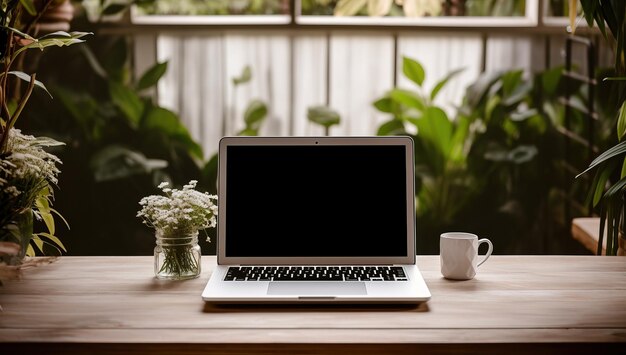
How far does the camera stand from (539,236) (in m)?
3.90

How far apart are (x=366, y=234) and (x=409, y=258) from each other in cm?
10

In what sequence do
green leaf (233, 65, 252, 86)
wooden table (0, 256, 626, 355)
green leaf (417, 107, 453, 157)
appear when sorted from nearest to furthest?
1. wooden table (0, 256, 626, 355)
2. green leaf (417, 107, 453, 157)
3. green leaf (233, 65, 252, 86)

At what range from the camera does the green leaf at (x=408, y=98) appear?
143 inches

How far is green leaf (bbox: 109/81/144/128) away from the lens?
3.61 m

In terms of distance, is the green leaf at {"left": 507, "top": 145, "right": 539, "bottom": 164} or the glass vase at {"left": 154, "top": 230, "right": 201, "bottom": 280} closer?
the glass vase at {"left": 154, "top": 230, "right": 201, "bottom": 280}

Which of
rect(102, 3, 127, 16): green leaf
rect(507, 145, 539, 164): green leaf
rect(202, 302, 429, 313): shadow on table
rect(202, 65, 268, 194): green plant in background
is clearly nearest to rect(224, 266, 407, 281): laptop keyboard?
rect(202, 302, 429, 313): shadow on table

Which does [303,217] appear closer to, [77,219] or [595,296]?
[595,296]

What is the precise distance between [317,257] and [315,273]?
63 millimetres

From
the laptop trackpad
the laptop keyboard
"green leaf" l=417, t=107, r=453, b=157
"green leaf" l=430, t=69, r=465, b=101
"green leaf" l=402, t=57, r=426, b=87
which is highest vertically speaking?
"green leaf" l=402, t=57, r=426, b=87

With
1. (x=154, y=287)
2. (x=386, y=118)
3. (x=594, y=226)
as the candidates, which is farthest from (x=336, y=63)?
(x=154, y=287)

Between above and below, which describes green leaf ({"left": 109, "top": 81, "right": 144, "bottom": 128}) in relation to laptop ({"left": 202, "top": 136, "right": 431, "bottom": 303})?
above

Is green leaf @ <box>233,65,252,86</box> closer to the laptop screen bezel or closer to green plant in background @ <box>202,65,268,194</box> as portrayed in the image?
green plant in background @ <box>202,65,268,194</box>

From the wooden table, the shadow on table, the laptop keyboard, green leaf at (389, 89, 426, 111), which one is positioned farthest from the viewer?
green leaf at (389, 89, 426, 111)

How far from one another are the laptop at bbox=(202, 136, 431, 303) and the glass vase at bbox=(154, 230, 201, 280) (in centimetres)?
5
